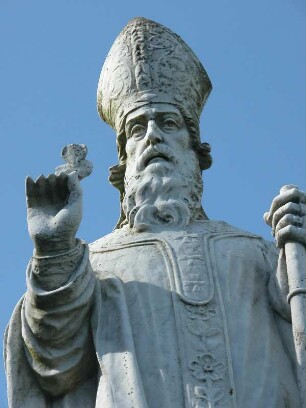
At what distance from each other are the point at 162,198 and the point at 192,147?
65 centimetres

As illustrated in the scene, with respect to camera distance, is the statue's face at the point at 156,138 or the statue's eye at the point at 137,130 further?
the statue's eye at the point at 137,130

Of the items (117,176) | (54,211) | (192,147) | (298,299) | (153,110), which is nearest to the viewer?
(298,299)

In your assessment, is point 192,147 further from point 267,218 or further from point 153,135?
point 267,218

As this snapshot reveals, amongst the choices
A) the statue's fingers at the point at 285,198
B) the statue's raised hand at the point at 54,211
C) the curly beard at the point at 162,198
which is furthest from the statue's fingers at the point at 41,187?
the statue's fingers at the point at 285,198

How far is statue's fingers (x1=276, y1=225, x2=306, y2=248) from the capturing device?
12047mm

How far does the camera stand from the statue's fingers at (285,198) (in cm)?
1224

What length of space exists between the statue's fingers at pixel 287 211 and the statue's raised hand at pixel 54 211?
1315 millimetres

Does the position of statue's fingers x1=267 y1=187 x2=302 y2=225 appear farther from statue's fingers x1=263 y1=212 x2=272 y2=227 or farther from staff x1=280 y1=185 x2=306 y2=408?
staff x1=280 y1=185 x2=306 y2=408

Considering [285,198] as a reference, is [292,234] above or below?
below

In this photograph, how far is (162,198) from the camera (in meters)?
13.0

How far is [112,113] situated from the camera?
45.2 feet

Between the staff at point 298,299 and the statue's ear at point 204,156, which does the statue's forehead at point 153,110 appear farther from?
the staff at point 298,299

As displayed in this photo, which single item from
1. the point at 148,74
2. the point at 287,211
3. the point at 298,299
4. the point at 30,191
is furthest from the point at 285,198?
the point at 148,74

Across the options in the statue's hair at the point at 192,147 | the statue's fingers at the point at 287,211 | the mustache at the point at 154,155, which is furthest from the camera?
the statue's hair at the point at 192,147
